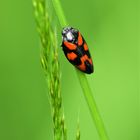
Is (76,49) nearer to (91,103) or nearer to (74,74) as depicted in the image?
(91,103)

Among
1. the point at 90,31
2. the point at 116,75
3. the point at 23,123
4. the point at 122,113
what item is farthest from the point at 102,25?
the point at 23,123

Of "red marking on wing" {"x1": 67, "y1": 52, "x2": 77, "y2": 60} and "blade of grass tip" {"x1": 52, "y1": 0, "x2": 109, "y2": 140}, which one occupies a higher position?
"red marking on wing" {"x1": 67, "y1": 52, "x2": 77, "y2": 60}

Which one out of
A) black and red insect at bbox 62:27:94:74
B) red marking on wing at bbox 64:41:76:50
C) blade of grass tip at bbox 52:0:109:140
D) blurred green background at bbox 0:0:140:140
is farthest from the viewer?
blurred green background at bbox 0:0:140:140

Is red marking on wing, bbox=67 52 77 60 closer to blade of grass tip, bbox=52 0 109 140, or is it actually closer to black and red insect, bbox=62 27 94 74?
black and red insect, bbox=62 27 94 74

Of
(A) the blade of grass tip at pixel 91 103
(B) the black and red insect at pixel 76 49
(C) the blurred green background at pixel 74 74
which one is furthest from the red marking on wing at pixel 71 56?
(C) the blurred green background at pixel 74 74

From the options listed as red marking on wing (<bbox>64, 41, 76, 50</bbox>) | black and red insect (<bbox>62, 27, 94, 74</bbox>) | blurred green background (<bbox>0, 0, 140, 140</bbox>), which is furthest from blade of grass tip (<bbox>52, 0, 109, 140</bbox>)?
blurred green background (<bbox>0, 0, 140, 140</bbox>)

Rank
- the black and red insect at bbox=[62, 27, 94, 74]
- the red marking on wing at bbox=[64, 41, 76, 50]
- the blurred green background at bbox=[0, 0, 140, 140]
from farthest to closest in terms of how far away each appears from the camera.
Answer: the blurred green background at bbox=[0, 0, 140, 140], the red marking on wing at bbox=[64, 41, 76, 50], the black and red insect at bbox=[62, 27, 94, 74]

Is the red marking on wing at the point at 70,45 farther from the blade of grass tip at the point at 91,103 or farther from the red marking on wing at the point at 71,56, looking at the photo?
the blade of grass tip at the point at 91,103
